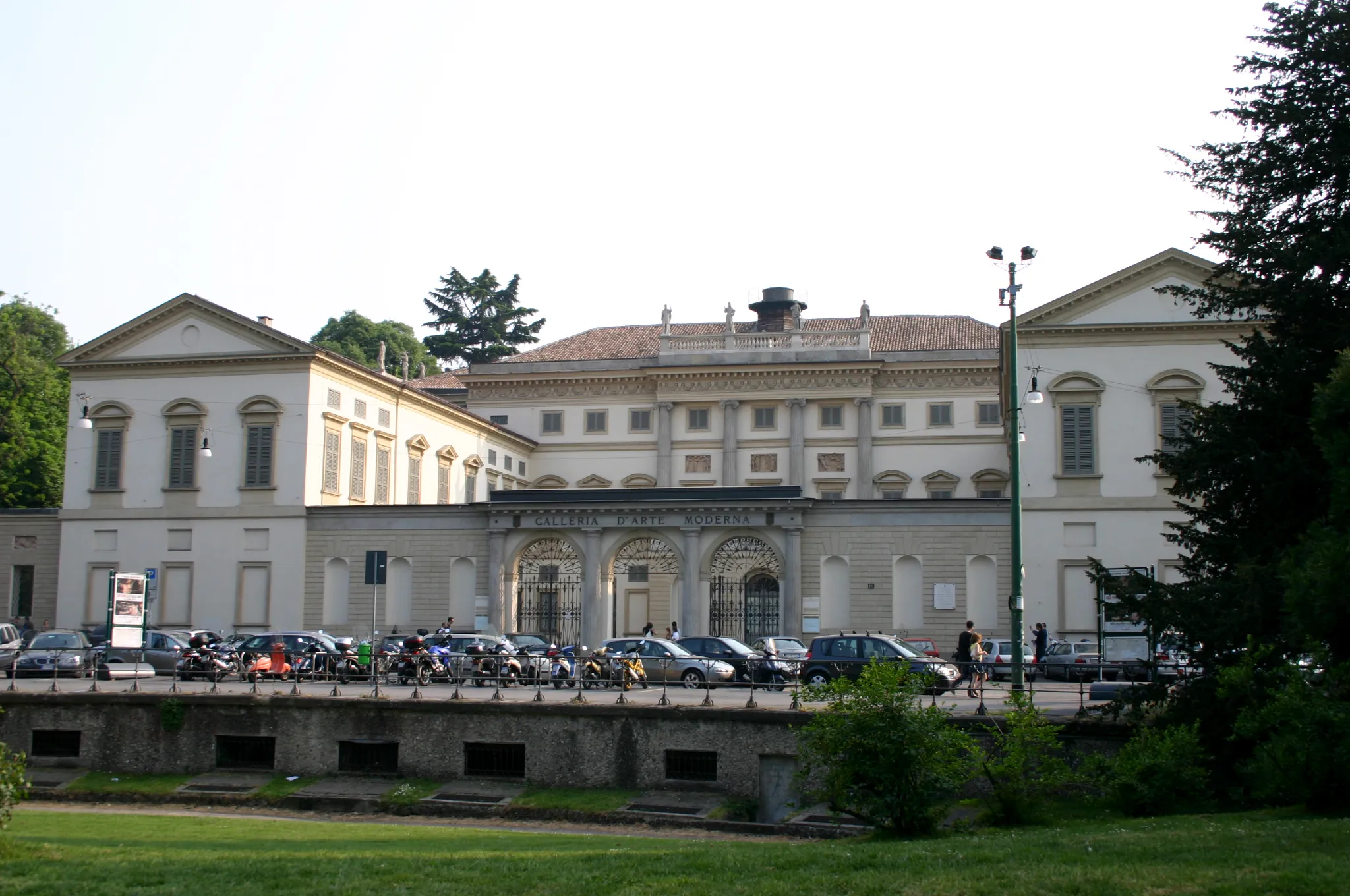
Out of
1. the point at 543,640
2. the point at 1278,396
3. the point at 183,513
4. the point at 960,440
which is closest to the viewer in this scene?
the point at 1278,396

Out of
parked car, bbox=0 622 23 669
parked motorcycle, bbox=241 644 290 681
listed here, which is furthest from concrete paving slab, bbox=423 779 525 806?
parked car, bbox=0 622 23 669

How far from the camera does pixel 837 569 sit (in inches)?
1788

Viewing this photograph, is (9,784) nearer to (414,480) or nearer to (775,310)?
(414,480)

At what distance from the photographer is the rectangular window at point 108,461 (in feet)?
172

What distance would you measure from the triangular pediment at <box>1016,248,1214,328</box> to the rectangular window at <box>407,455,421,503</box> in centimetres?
2496

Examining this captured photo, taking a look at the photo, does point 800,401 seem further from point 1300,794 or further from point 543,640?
point 1300,794

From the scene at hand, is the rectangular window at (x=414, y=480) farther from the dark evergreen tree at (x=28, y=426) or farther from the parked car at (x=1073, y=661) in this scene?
the parked car at (x=1073, y=661)

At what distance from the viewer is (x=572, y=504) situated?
46.9 meters

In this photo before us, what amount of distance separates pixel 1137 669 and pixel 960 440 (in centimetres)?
3521

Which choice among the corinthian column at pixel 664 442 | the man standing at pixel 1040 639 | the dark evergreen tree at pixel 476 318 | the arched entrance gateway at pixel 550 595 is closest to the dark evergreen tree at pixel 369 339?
the dark evergreen tree at pixel 476 318

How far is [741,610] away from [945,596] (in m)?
7.06

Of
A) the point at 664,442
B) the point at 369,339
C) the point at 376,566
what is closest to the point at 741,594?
the point at 376,566

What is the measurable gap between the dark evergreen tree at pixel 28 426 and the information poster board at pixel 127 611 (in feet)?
86.0

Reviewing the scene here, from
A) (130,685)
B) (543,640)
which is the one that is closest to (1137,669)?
(543,640)
